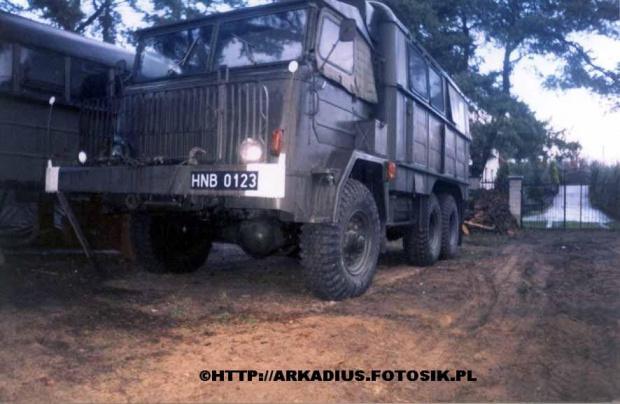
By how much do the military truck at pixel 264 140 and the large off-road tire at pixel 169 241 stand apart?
0.05 ft

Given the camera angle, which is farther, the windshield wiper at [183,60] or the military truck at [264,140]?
the windshield wiper at [183,60]

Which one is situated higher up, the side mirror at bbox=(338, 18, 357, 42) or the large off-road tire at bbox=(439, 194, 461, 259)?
the side mirror at bbox=(338, 18, 357, 42)

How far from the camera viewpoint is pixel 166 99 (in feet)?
17.8

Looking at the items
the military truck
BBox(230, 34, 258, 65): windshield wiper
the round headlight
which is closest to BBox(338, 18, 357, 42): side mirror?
the military truck

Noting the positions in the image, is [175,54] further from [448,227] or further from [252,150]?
[448,227]

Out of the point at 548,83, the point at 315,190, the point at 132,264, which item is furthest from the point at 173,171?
the point at 548,83

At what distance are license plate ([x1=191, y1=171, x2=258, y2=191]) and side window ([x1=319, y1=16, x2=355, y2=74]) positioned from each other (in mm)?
1563

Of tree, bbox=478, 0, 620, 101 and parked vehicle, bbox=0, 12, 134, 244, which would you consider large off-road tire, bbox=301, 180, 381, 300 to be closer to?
parked vehicle, bbox=0, 12, 134, 244

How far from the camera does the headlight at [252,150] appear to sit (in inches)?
184

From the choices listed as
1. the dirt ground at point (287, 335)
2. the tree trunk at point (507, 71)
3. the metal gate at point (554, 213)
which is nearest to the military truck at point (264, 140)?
the dirt ground at point (287, 335)

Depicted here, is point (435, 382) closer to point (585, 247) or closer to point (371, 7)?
point (371, 7)

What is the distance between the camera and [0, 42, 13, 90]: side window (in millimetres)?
6602

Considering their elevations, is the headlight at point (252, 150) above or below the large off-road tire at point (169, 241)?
above

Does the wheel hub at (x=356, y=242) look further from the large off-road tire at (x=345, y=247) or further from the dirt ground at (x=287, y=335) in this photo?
the dirt ground at (x=287, y=335)
